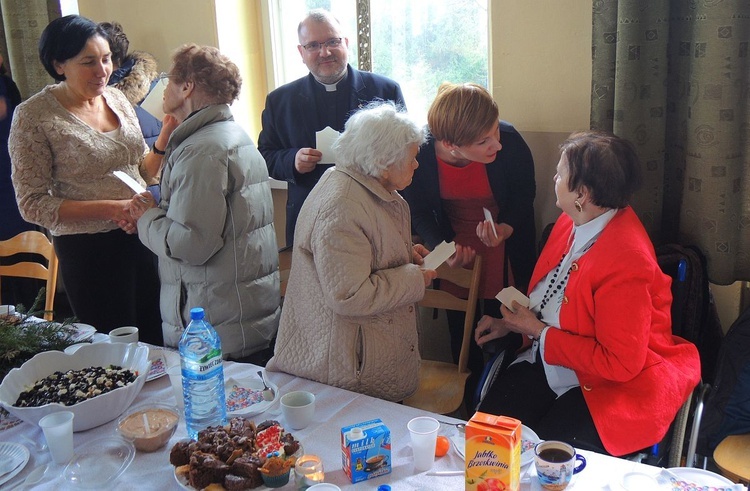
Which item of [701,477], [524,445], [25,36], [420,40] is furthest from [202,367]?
[25,36]

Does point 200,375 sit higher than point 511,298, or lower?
higher

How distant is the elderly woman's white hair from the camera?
5.73ft

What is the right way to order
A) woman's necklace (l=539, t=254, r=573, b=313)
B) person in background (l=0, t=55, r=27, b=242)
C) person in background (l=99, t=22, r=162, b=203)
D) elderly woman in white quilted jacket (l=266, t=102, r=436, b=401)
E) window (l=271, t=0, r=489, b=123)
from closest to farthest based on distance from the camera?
elderly woman in white quilted jacket (l=266, t=102, r=436, b=401), woman's necklace (l=539, t=254, r=573, b=313), window (l=271, t=0, r=489, b=123), person in background (l=99, t=22, r=162, b=203), person in background (l=0, t=55, r=27, b=242)

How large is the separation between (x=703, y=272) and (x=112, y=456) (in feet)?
5.92

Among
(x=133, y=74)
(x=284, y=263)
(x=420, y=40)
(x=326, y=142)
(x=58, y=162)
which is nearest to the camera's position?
(x=58, y=162)

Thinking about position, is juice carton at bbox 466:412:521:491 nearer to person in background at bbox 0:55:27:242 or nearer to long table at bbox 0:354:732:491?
long table at bbox 0:354:732:491

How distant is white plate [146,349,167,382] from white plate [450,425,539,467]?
0.80m

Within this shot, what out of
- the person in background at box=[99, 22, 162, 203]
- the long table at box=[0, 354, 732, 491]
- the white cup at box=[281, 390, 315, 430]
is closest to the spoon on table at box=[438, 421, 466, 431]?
the long table at box=[0, 354, 732, 491]

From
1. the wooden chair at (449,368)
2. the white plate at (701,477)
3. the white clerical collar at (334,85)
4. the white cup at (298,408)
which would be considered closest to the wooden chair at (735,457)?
the white plate at (701,477)

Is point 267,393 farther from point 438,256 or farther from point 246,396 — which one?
point 438,256

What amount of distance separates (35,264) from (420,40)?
75.7 inches

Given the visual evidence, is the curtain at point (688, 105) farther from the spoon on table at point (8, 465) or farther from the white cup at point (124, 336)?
the spoon on table at point (8, 465)

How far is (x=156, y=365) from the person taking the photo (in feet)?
5.77

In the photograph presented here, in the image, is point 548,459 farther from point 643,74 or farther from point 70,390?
point 643,74
